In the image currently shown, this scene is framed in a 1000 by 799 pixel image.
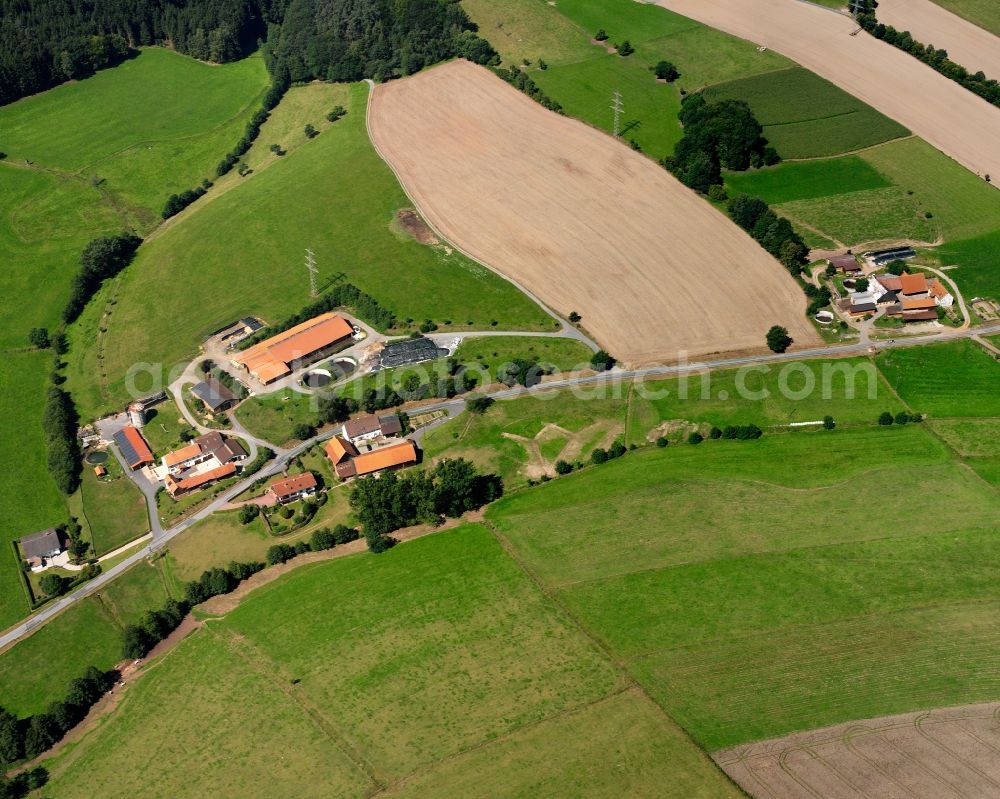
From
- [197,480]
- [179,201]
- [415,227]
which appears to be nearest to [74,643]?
[197,480]

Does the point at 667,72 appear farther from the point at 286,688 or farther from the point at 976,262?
the point at 286,688

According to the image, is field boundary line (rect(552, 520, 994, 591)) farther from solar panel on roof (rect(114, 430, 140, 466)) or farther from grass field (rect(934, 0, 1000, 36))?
grass field (rect(934, 0, 1000, 36))

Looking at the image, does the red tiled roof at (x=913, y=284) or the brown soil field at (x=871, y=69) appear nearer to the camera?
the red tiled roof at (x=913, y=284)

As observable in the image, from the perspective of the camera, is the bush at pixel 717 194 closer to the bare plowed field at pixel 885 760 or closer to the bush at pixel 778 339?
the bush at pixel 778 339

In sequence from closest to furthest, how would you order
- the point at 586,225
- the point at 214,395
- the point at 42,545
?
1. the point at 42,545
2. the point at 214,395
3. the point at 586,225

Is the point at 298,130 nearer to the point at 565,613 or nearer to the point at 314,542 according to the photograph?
the point at 314,542

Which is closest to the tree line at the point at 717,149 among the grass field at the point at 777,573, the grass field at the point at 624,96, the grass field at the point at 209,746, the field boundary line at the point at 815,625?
the grass field at the point at 624,96
